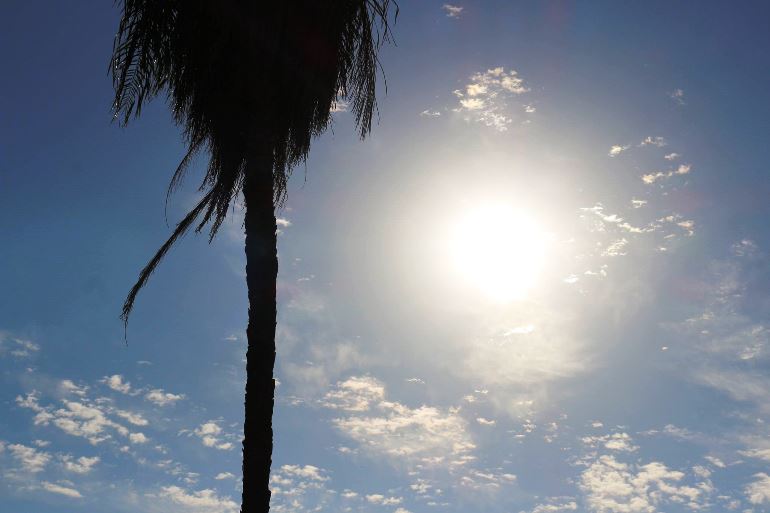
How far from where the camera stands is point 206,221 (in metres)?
11.6

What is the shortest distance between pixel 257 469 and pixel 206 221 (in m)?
4.55

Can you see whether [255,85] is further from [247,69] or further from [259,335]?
[259,335]

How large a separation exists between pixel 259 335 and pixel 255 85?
361 centimetres

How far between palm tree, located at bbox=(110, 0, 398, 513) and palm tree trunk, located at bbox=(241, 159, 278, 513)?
0.01 m

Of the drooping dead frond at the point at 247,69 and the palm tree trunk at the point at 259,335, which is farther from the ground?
the drooping dead frond at the point at 247,69

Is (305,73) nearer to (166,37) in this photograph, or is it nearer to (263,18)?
(263,18)

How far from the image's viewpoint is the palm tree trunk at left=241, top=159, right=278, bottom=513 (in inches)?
343

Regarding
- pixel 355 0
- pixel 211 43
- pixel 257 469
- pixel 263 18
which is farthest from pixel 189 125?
pixel 257 469

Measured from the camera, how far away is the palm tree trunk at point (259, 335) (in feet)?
28.6

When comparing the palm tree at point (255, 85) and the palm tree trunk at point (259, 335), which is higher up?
the palm tree at point (255, 85)

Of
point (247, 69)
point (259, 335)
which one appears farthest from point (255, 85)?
point (259, 335)

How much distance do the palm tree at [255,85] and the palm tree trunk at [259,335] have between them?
0.01 meters

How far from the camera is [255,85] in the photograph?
1018 cm

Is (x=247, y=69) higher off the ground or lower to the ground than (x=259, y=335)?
higher
